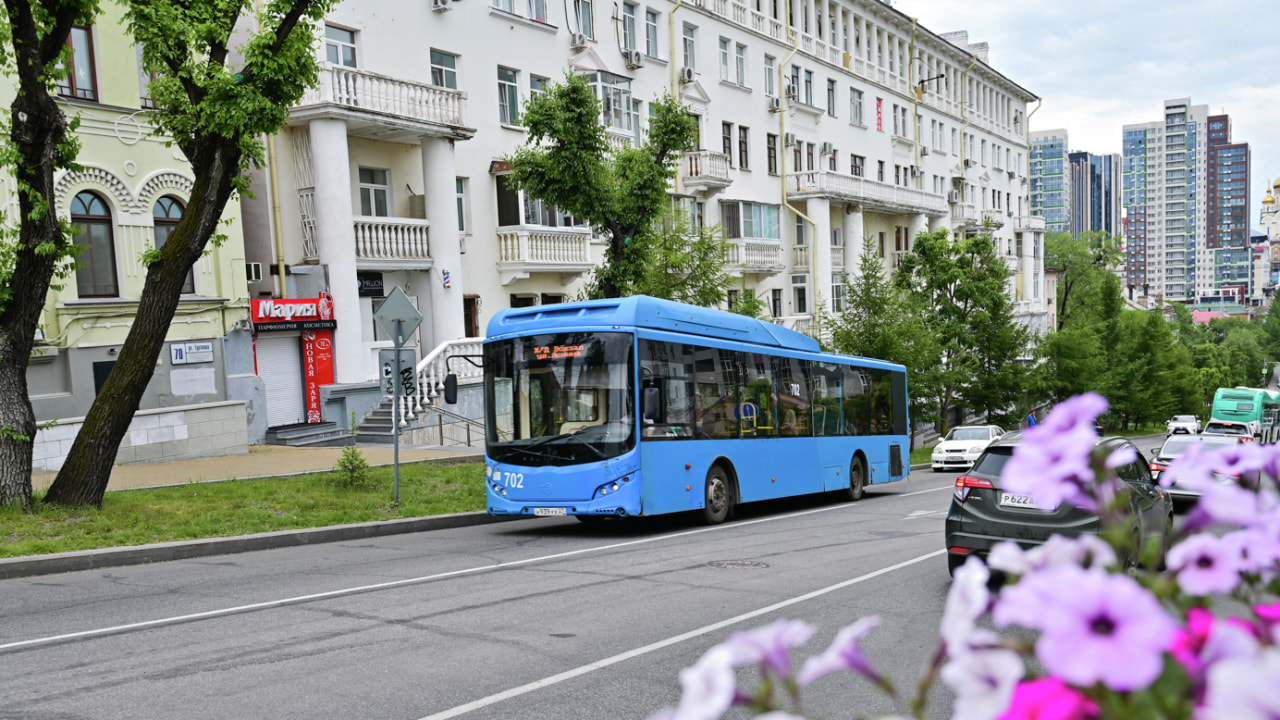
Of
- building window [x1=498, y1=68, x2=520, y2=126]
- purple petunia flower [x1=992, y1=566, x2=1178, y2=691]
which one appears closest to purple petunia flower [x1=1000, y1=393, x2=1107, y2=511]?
purple petunia flower [x1=992, y1=566, x2=1178, y2=691]

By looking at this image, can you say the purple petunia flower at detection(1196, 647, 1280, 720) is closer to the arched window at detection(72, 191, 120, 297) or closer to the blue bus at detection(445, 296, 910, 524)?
the blue bus at detection(445, 296, 910, 524)

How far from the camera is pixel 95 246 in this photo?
2147cm

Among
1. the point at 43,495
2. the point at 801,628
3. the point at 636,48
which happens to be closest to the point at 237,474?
the point at 43,495

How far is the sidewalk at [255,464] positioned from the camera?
17.2 metres

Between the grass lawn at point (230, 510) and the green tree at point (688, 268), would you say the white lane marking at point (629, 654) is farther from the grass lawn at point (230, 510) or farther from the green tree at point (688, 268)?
the green tree at point (688, 268)

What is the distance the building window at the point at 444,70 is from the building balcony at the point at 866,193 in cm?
1958

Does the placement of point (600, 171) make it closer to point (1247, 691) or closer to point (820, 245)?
point (1247, 691)

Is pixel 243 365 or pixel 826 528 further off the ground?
pixel 243 365

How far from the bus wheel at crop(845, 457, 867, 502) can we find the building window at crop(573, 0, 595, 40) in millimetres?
18275

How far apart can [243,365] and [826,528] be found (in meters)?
14.6

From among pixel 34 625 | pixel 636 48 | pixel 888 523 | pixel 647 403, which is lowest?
pixel 888 523

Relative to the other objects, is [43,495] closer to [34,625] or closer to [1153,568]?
[34,625]

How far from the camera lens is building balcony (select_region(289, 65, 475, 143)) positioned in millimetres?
24141

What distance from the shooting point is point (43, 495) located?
1430 cm
